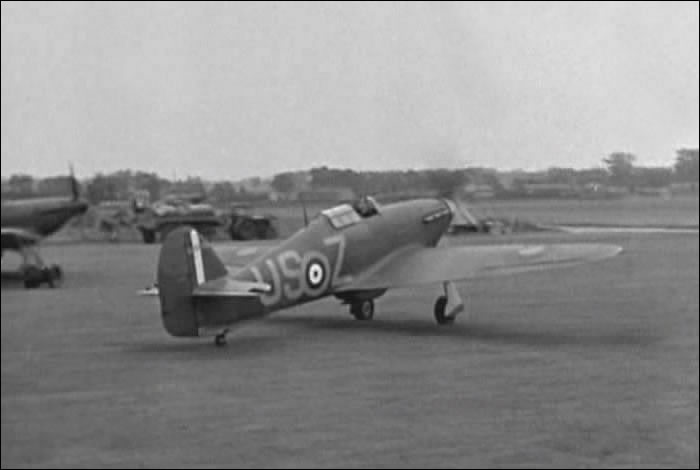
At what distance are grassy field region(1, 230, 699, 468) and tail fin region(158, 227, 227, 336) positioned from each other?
0.58ft

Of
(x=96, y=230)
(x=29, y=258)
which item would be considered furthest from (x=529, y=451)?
(x=96, y=230)

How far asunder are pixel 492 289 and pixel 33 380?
49.8ft

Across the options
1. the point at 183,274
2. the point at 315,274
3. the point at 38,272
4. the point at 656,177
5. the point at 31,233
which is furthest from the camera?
the point at 31,233

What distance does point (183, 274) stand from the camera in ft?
6.56

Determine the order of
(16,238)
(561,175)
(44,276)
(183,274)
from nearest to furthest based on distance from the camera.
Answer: (561,175), (183,274), (44,276), (16,238)

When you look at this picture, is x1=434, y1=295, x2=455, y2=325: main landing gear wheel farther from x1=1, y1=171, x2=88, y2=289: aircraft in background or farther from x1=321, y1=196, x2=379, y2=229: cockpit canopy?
x1=1, y1=171, x2=88, y2=289: aircraft in background

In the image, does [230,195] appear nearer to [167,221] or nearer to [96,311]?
[167,221]

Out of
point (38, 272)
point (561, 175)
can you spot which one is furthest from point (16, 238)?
point (561, 175)

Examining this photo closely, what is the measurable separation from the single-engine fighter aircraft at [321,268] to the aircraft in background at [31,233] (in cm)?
595

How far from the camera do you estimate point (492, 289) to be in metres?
6.84

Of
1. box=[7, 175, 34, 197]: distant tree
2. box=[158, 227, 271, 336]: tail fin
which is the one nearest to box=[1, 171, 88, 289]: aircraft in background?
box=[158, 227, 271, 336]: tail fin

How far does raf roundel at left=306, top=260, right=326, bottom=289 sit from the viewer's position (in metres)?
2.84

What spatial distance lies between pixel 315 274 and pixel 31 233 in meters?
13.8

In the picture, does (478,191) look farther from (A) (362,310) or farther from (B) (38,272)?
(B) (38,272)
